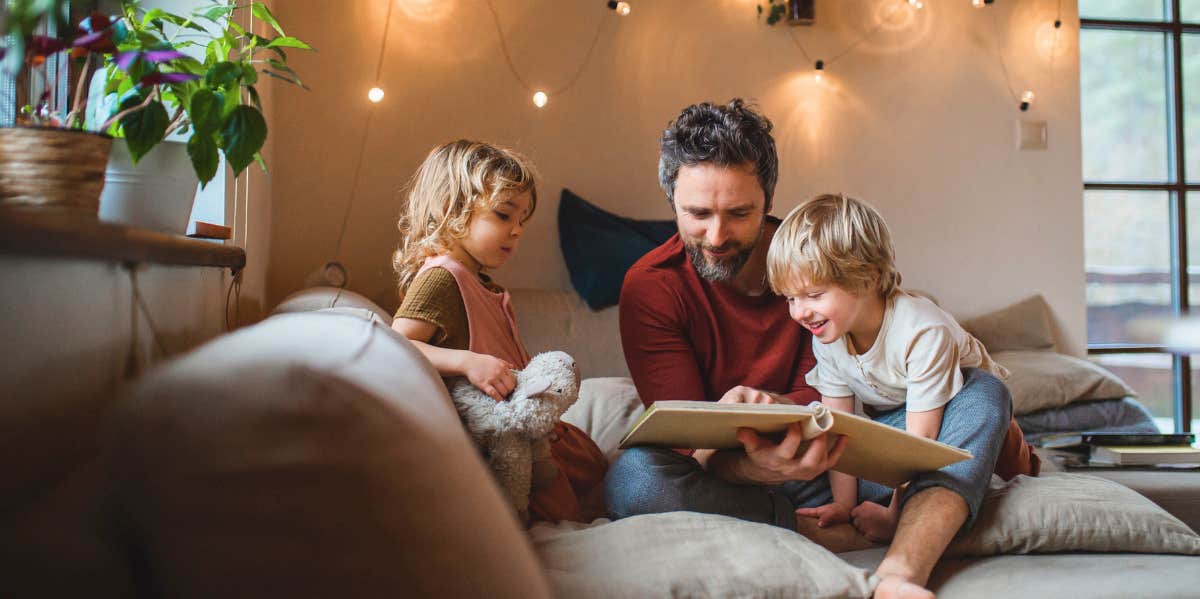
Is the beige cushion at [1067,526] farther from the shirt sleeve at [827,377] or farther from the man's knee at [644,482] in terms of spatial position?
the man's knee at [644,482]

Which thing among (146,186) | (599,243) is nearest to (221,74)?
(146,186)

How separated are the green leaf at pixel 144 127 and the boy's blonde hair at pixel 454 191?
69 cm

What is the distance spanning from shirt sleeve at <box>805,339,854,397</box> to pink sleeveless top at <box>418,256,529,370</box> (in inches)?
24.4

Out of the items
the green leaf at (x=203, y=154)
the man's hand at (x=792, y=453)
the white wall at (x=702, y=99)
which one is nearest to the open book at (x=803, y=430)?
the man's hand at (x=792, y=453)

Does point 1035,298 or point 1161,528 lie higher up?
point 1035,298

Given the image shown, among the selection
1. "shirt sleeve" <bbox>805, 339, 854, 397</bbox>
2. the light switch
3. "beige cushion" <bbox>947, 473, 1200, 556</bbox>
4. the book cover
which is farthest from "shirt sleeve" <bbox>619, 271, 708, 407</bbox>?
the light switch

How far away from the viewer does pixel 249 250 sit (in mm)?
2203

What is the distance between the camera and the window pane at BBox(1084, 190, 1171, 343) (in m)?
3.96

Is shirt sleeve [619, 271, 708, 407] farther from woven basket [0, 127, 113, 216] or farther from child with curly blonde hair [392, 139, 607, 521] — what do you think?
woven basket [0, 127, 113, 216]

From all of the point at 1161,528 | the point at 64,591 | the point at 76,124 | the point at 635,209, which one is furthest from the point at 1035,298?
the point at 64,591

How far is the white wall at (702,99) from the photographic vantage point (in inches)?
120

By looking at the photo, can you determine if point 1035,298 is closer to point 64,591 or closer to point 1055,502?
point 1055,502

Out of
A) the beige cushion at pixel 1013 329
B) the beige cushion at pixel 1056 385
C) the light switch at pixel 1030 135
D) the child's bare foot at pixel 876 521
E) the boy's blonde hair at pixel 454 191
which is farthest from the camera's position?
the light switch at pixel 1030 135

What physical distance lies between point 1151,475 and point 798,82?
77.1 inches
